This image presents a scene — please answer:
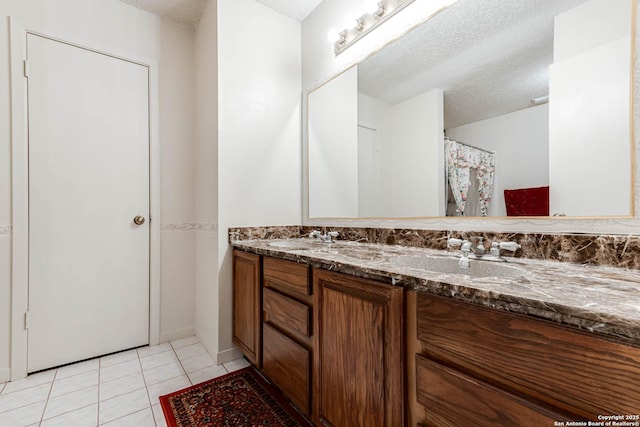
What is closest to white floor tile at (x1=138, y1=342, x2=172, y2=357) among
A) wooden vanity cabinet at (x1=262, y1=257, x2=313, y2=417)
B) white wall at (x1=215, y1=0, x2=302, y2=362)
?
white wall at (x1=215, y1=0, x2=302, y2=362)

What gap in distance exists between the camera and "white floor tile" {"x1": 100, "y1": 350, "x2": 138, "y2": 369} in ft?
6.12

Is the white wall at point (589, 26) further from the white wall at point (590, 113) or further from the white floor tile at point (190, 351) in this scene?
the white floor tile at point (190, 351)

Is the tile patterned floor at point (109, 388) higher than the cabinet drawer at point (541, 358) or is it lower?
lower

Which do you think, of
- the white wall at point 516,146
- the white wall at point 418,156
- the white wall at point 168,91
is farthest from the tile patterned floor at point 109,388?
the white wall at point 516,146

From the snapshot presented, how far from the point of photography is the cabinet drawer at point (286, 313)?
1.19m

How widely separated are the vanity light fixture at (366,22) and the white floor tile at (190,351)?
91.9 inches

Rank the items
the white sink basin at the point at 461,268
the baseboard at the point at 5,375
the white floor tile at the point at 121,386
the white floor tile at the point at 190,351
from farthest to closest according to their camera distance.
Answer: the white floor tile at the point at 190,351
the baseboard at the point at 5,375
the white floor tile at the point at 121,386
the white sink basin at the point at 461,268

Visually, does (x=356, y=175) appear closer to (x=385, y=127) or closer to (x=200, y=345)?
(x=385, y=127)

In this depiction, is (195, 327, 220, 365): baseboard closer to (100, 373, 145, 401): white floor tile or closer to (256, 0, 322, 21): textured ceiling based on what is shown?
(100, 373, 145, 401): white floor tile

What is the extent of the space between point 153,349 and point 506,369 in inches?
90.6

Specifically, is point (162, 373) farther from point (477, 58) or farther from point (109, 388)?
point (477, 58)

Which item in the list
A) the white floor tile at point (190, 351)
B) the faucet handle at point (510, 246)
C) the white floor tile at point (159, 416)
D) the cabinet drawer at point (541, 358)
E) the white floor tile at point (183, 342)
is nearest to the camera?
the cabinet drawer at point (541, 358)

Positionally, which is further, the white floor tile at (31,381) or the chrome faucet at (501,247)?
the white floor tile at (31,381)

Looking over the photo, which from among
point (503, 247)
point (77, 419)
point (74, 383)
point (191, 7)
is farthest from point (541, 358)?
point (191, 7)
